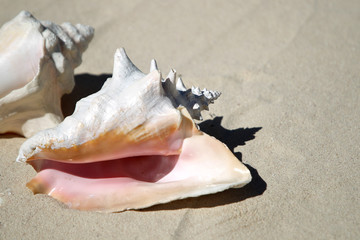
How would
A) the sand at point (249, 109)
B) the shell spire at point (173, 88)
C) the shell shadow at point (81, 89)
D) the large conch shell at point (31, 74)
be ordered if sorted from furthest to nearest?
the shell shadow at point (81, 89) < the large conch shell at point (31, 74) < the shell spire at point (173, 88) < the sand at point (249, 109)

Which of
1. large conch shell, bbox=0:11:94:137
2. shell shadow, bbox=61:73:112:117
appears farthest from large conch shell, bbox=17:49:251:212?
shell shadow, bbox=61:73:112:117

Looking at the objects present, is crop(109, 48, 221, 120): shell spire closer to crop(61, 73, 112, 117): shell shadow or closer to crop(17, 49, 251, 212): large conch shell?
crop(17, 49, 251, 212): large conch shell

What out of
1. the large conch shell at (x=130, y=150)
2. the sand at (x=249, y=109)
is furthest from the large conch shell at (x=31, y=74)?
the large conch shell at (x=130, y=150)

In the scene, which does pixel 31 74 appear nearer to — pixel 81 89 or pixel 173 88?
pixel 81 89

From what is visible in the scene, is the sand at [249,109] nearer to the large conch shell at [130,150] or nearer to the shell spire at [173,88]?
the large conch shell at [130,150]

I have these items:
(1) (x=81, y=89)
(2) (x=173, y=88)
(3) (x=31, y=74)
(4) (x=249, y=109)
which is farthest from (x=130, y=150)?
(1) (x=81, y=89)

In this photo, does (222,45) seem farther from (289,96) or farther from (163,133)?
(163,133)

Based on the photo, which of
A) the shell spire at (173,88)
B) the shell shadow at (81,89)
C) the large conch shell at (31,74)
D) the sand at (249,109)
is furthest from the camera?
the shell shadow at (81,89)
